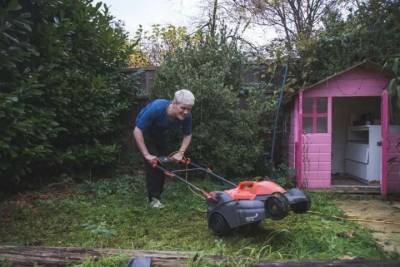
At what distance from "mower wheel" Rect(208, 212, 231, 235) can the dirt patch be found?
121cm

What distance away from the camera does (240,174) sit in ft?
21.2

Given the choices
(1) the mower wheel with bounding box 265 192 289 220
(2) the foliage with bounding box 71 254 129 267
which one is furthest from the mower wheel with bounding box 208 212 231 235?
(2) the foliage with bounding box 71 254 129 267

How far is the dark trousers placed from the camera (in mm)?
4703

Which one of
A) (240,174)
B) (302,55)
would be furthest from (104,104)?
(302,55)

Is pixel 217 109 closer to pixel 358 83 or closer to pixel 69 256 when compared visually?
pixel 358 83

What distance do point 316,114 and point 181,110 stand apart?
2632 millimetres

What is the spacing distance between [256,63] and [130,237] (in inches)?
167

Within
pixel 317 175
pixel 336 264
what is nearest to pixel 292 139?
pixel 317 175

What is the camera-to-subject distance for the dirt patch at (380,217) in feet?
11.8

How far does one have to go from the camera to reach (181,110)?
4.25 meters

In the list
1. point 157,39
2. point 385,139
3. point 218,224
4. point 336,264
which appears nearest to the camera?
point 336,264

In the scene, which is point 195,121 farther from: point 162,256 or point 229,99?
point 162,256

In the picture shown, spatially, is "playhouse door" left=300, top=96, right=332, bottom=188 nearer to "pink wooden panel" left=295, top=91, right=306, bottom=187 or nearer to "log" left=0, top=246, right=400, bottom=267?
"pink wooden panel" left=295, top=91, right=306, bottom=187

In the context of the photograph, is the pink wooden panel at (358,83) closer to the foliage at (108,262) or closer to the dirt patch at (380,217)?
the dirt patch at (380,217)
